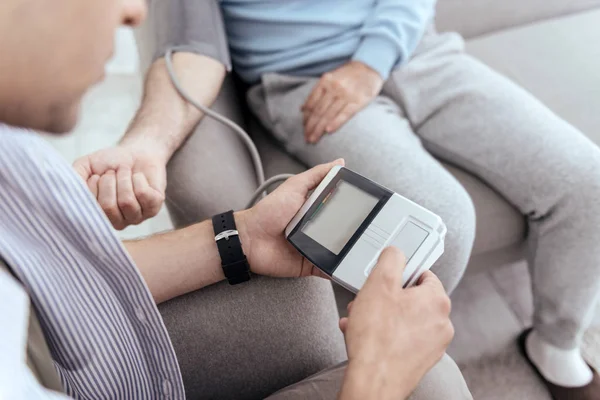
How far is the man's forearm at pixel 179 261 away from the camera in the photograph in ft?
2.09

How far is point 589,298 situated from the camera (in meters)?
0.85

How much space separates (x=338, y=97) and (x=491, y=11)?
527 mm

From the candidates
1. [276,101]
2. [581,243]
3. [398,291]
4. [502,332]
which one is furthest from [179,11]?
[502,332]

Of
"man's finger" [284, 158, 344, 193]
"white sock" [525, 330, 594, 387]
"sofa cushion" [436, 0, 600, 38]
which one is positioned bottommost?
"white sock" [525, 330, 594, 387]

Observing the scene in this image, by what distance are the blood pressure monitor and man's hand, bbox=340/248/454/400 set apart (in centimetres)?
4

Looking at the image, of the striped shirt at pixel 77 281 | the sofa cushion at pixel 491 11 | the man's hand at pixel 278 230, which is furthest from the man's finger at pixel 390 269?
the sofa cushion at pixel 491 11

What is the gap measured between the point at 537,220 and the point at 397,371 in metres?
0.47

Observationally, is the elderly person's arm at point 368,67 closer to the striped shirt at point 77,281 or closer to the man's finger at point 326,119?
the man's finger at point 326,119

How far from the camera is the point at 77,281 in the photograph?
563 mm

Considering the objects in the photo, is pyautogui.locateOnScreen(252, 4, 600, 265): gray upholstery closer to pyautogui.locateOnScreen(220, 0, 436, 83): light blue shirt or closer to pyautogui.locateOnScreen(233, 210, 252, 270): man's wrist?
pyautogui.locateOnScreen(220, 0, 436, 83): light blue shirt

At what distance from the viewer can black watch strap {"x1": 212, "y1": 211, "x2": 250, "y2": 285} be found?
2.06 feet

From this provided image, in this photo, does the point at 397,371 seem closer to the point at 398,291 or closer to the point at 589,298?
the point at 398,291

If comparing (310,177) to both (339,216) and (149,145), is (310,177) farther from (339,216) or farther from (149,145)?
(149,145)

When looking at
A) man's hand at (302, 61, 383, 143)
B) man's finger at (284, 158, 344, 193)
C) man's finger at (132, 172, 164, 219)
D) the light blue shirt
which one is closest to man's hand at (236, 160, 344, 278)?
man's finger at (284, 158, 344, 193)
